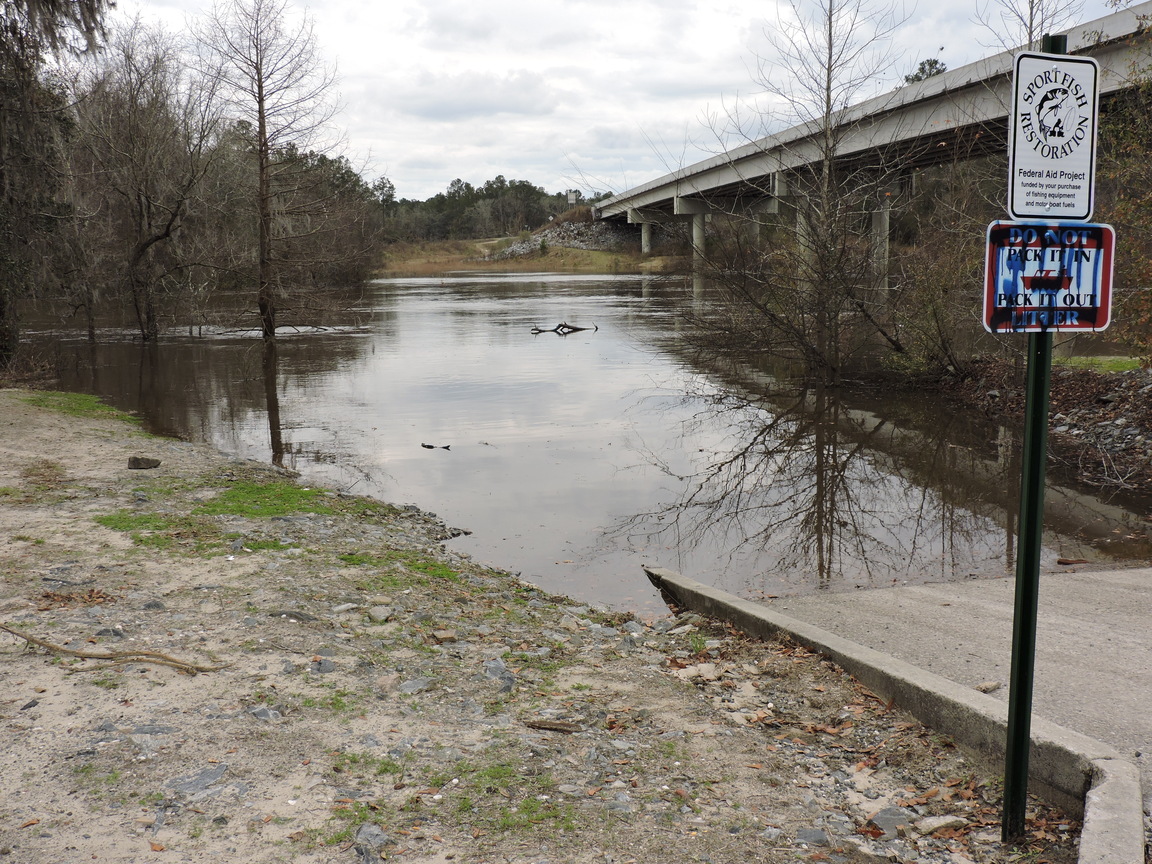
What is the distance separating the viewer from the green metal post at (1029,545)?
324cm

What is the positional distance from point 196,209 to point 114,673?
29.4 metres

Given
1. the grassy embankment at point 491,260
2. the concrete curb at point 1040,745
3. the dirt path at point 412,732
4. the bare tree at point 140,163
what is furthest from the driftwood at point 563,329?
the grassy embankment at point 491,260

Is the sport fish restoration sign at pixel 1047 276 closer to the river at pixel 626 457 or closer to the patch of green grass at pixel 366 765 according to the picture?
the patch of green grass at pixel 366 765

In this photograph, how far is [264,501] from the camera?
9695 mm

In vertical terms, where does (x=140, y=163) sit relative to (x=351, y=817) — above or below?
above

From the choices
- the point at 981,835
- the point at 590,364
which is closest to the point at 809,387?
the point at 590,364

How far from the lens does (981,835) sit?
12.6 ft

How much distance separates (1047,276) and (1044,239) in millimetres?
128

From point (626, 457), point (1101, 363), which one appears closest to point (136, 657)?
point (626, 457)

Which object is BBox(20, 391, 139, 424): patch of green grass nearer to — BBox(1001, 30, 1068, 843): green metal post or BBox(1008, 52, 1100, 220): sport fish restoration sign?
BBox(1001, 30, 1068, 843): green metal post

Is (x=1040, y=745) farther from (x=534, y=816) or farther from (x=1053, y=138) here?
(x=1053, y=138)

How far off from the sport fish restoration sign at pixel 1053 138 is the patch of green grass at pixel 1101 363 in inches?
588

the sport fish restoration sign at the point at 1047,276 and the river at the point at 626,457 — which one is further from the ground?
the sport fish restoration sign at the point at 1047,276

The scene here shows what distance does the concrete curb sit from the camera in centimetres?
354
